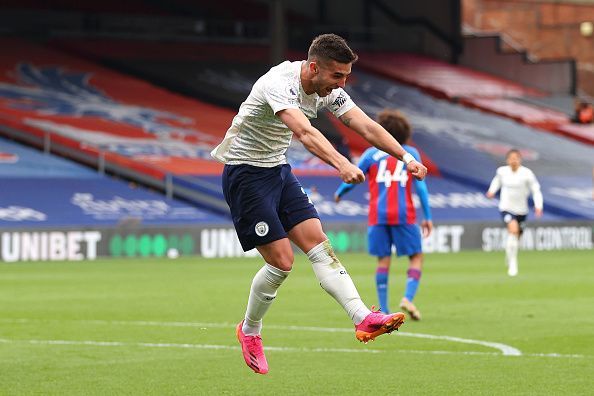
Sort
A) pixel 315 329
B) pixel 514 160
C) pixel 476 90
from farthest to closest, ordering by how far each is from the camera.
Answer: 1. pixel 476 90
2. pixel 514 160
3. pixel 315 329

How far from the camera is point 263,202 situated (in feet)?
29.6

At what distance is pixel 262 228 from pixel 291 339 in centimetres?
373

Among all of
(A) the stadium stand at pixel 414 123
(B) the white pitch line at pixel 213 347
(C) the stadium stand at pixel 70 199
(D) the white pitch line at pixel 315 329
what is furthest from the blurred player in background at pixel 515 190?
(B) the white pitch line at pixel 213 347

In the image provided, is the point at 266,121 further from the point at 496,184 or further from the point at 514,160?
the point at 496,184

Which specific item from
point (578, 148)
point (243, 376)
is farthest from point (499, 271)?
point (578, 148)

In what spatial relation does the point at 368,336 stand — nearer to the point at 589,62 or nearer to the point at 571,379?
the point at 571,379

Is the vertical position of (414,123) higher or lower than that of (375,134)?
lower

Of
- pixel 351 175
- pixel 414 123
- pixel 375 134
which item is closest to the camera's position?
pixel 351 175

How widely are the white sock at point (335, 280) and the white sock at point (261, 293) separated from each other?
1.10ft

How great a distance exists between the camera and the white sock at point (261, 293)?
9.32m

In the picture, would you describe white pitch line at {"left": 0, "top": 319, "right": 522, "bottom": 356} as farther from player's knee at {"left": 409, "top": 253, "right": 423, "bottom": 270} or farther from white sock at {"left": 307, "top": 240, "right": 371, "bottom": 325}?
white sock at {"left": 307, "top": 240, "right": 371, "bottom": 325}

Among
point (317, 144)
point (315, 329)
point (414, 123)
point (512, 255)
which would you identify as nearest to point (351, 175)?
point (317, 144)

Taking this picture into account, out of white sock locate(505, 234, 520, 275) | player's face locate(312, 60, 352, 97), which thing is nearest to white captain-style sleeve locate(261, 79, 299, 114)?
player's face locate(312, 60, 352, 97)

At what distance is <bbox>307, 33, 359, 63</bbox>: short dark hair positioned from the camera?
28.1 ft
